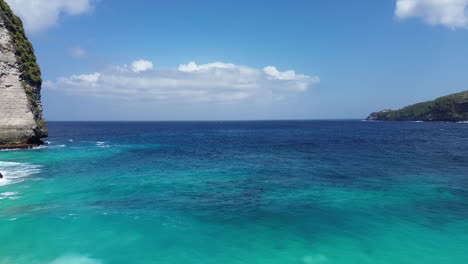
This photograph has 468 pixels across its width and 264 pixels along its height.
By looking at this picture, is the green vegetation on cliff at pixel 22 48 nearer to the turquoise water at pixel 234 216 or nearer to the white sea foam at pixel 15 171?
the white sea foam at pixel 15 171

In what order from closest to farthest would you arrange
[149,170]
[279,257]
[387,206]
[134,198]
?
[279,257]
[387,206]
[134,198]
[149,170]

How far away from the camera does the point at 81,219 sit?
19000 mm

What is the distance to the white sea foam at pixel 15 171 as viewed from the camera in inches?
1165

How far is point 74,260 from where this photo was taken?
550 inches

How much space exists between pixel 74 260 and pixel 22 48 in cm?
5969

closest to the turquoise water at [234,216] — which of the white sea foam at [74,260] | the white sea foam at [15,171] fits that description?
the white sea foam at [74,260]

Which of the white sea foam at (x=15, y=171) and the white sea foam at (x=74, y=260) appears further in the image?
the white sea foam at (x=15, y=171)

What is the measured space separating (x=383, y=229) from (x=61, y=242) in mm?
20039

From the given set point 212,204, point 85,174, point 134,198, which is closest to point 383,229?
point 212,204

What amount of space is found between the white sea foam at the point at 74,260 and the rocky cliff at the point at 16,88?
161ft

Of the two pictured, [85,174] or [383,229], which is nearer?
[383,229]

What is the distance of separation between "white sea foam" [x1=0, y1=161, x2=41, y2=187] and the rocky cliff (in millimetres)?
14935

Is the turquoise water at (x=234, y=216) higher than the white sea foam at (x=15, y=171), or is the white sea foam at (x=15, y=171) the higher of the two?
the white sea foam at (x=15, y=171)

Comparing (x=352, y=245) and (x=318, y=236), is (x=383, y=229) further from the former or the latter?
(x=318, y=236)
